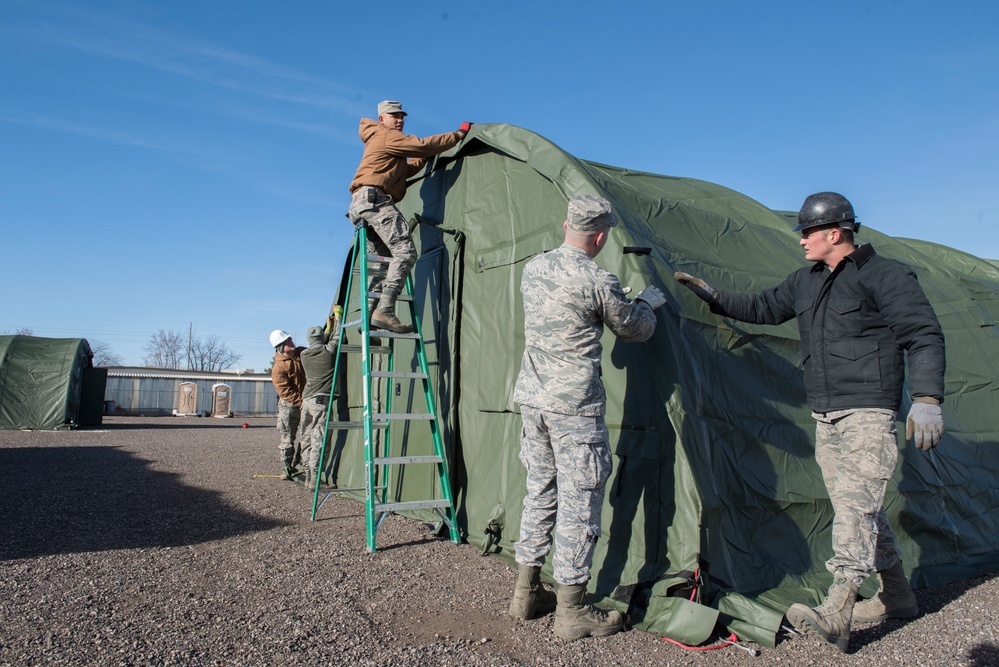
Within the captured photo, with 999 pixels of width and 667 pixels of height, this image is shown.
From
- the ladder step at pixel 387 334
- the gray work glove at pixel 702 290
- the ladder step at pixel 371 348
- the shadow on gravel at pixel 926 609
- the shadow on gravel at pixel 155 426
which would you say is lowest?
the shadow on gravel at pixel 926 609

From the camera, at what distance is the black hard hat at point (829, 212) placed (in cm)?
326

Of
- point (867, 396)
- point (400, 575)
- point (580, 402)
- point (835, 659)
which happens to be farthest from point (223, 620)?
point (867, 396)

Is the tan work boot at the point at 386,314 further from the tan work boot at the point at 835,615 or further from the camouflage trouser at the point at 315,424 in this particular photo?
the tan work boot at the point at 835,615

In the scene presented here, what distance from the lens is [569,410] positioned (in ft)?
10.6

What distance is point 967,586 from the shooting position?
4195mm

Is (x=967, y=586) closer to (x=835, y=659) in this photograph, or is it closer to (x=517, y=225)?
(x=835, y=659)

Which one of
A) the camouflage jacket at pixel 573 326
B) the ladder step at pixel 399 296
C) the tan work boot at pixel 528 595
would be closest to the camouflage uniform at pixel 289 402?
the ladder step at pixel 399 296

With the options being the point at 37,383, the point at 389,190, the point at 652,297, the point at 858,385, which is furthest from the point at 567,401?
the point at 37,383

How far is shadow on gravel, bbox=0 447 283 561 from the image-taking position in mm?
4965

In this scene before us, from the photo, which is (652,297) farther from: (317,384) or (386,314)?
(317,384)

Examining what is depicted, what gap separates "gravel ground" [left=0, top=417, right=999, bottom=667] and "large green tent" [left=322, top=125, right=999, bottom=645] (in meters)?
0.32

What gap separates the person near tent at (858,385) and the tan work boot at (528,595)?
113 cm

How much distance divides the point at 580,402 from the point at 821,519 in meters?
1.87

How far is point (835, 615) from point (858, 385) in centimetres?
98
